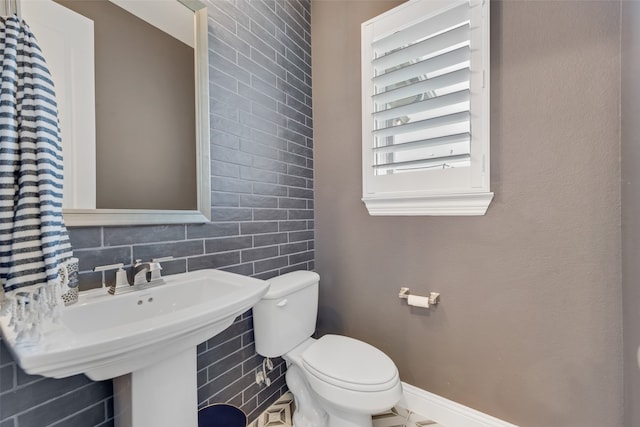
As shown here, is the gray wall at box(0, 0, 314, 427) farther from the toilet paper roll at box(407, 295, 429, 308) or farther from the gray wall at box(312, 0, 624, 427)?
the toilet paper roll at box(407, 295, 429, 308)

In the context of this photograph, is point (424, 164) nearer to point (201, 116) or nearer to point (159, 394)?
point (201, 116)

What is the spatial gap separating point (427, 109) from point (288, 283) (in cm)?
113

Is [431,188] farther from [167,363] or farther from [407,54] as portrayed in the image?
[167,363]

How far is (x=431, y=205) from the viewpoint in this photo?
1.44 meters

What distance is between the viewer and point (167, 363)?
861 mm

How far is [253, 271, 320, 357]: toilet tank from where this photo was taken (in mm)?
1342

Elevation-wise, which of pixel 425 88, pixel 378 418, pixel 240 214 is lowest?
pixel 378 418

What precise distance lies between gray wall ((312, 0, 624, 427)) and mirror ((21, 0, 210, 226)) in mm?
1030

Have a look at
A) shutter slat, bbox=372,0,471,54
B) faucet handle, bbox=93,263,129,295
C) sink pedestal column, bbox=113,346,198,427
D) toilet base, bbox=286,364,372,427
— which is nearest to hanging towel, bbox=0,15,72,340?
faucet handle, bbox=93,263,129,295

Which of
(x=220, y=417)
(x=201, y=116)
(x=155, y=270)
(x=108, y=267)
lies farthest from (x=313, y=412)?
(x=201, y=116)

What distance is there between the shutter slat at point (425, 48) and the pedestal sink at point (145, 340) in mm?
1332

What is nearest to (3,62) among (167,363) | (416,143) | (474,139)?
(167,363)

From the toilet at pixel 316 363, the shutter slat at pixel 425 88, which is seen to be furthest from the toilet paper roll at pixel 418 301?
the shutter slat at pixel 425 88

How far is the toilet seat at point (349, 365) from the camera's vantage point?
114cm
